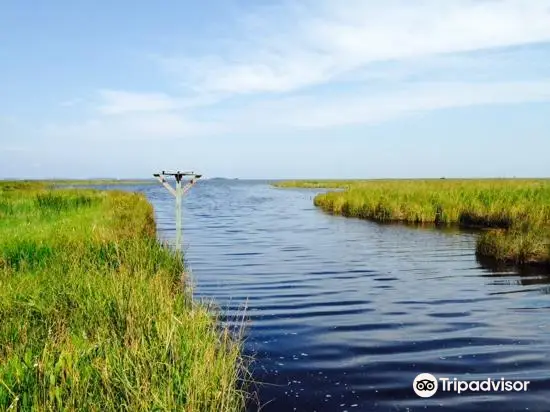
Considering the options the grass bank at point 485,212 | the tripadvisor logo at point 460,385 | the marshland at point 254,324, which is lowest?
the tripadvisor logo at point 460,385

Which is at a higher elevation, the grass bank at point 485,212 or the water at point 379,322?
the grass bank at point 485,212

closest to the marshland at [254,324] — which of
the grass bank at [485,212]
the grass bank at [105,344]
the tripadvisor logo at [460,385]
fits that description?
the grass bank at [105,344]

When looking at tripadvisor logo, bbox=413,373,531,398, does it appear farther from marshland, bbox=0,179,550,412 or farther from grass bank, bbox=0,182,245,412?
grass bank, bbox=0,182,245,412

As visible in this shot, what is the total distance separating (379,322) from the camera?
11797 millimetres

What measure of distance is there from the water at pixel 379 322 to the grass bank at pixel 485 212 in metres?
1.52

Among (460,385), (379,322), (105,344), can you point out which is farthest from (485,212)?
(105,344)

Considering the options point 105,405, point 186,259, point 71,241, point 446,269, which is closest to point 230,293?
point 71,241

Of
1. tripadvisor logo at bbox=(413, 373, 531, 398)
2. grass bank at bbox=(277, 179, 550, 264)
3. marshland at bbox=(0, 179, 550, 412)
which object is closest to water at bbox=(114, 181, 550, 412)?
marshland at bbox=(0, 179, 550, 412)

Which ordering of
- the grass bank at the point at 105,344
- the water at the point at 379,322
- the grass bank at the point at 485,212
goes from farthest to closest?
the grass bank at the point at 485,212 → the water at the point at 379,322 → the grass bank at the point at 105,344

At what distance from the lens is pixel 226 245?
84.8 ft

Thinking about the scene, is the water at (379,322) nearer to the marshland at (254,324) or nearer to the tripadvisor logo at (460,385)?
the marshland at (254,324)

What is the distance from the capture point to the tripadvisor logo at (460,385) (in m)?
8.06

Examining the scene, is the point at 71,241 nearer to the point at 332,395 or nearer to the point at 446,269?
the point at 332,395

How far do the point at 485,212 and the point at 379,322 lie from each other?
22087 mm
